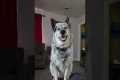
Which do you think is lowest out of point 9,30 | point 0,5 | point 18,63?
point 18,63

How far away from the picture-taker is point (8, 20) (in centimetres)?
197

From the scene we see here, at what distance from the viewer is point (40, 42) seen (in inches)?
206

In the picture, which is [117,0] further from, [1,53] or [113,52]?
[1,53]

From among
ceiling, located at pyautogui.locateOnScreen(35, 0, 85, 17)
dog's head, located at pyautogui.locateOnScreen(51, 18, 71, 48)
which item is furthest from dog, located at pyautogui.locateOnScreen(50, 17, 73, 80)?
ceiling, located at pyautogui.locateOnScreen(35, 0, 85, 17)

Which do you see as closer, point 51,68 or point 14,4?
point 14,4

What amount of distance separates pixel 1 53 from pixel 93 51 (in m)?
1.08

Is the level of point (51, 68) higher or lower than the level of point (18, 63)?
lower

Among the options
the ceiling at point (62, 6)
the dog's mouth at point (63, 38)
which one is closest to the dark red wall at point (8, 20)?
the dog's mouth at point (63, 38)

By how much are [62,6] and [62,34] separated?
169 centimetres

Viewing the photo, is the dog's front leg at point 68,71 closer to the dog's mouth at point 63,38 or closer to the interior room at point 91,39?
the dog's mouth at point 63,38

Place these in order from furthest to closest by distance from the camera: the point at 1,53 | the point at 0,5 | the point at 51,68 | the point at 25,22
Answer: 1. the point at 51,68
2. the point at 1,53
3. the point at 0,5
4. the point at 25,22

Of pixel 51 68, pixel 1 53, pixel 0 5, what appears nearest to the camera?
pixel 0 5

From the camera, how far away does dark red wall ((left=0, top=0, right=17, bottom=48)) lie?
6.22ft

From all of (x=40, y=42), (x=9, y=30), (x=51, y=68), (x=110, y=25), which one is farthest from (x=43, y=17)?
(x=110, y=25)
